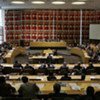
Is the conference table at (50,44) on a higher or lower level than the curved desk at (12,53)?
higher

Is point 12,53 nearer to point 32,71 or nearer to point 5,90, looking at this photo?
point 32,71

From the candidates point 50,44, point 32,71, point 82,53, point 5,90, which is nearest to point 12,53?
point 82,53

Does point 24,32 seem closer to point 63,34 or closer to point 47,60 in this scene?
point 63,34

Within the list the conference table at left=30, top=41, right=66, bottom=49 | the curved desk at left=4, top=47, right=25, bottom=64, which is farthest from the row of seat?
the conference table at left=30, top=41, right=66, bottom=49

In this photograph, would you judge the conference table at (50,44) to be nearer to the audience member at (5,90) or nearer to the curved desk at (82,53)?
the curved desk at (82,53)

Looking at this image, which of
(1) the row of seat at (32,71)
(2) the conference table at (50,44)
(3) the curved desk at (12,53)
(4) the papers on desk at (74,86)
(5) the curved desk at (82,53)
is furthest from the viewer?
(2) the conference table at (50,44)

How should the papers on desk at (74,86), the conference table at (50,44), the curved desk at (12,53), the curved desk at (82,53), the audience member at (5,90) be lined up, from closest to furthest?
the audience member at (5,90) → the papers on desk at (74,86) → the curved desk at (12,53) → the curved desk at (82,53) → the conference table at (50,44)

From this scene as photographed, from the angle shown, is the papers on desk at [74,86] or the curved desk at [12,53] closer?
the papers on desk at [74,86]

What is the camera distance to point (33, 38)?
1302 inches

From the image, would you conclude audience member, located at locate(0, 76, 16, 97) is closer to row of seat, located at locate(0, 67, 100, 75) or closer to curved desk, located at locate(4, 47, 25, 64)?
row of seat, located at locate(0, 67, 100, 75)

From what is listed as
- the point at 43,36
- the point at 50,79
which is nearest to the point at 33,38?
the point at 43,36

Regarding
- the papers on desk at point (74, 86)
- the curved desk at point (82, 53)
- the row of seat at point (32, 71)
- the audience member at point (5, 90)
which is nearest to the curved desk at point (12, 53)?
the curved desk at point (82, 53)

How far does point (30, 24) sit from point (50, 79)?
21627 millimetres

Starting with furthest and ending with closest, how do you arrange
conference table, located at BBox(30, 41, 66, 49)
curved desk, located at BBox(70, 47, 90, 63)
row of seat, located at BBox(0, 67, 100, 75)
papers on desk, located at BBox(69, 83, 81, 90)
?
conference table, located at BBox(30, 41, 66, 49) → curved desk, located at BBox(70, 47, 90, 63) → row of seat, located at BBox(0, 67, 100, 75) → papers on desk, located at BBox(69, 83, 81, 90)
